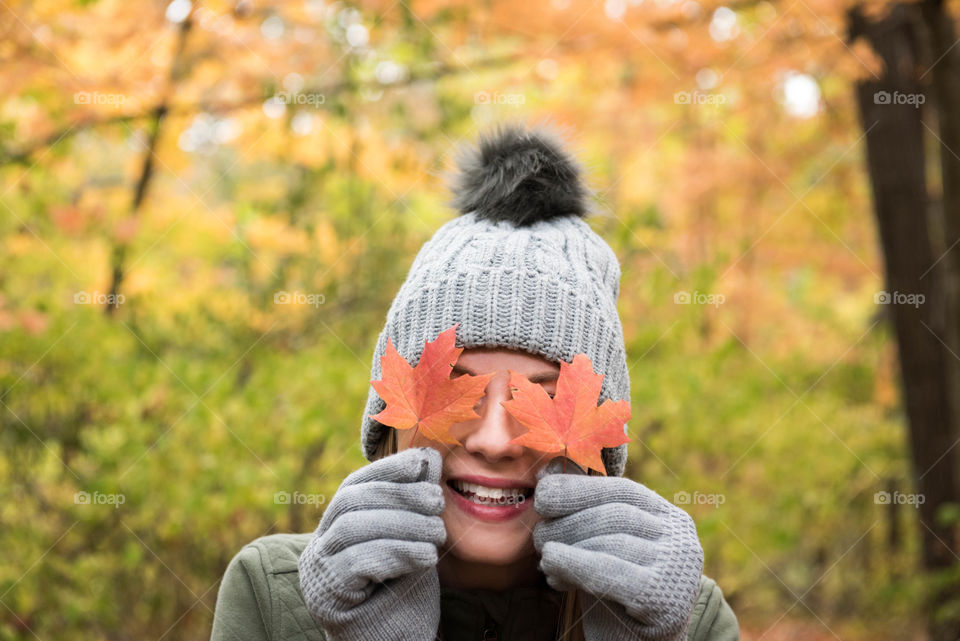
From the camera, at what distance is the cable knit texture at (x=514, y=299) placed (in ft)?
6.56

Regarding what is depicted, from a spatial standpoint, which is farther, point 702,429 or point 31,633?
point 702,429

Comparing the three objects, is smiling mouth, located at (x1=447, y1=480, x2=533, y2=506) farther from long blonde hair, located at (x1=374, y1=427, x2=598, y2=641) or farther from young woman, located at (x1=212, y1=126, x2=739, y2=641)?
long blonde hair, located at (x1=374, y1=427, x2=598, y2=641)

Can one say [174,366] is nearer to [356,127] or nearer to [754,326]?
[356,127]

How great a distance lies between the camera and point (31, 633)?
3.76 m

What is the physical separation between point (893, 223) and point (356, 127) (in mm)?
4016

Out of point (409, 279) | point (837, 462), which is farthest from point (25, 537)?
point (837, 462)

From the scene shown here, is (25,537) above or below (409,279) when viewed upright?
below

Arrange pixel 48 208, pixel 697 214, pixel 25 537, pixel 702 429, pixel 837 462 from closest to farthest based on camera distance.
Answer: pixel 25 537 < pixel 48 208 < pixel 702 429 < pixel 837 462 < pixel 697 214
